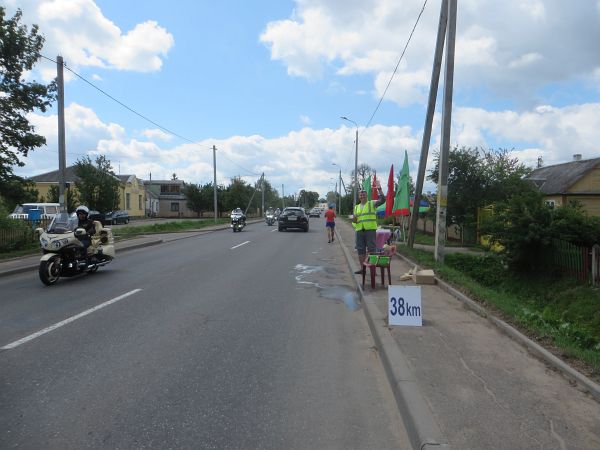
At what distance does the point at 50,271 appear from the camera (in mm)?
9875

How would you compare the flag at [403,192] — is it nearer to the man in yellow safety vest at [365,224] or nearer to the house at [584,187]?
the man in yellow safety vest at [365,224]

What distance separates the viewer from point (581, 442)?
3.25m

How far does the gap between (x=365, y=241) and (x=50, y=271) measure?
21.4 ft

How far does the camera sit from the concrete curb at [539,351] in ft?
13.9

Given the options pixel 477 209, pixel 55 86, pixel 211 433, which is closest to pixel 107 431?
pixel 211 433

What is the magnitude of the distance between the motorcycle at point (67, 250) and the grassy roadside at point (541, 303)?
8004mm

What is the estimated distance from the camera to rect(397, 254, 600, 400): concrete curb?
424 cm

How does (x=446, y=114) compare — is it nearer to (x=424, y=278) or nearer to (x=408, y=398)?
(x=424, y=278)

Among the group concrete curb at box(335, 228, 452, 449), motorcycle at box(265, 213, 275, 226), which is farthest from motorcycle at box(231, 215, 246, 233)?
concrete curb at box(335, 228, 452, 449)

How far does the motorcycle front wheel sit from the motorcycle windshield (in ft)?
2.15

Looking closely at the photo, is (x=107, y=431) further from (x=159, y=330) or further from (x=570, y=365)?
(x=570, y=365)

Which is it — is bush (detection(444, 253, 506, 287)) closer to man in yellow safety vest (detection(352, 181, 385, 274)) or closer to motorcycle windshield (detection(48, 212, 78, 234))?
man in yellow safety vest (detection(352, 181, 385, 274))

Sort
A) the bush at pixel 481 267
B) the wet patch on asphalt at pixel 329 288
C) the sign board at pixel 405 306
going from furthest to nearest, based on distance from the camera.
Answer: the bush at pixel 481 267
the wet patch on asphalt at pixel 329 288
the sign board at pixel 405 306

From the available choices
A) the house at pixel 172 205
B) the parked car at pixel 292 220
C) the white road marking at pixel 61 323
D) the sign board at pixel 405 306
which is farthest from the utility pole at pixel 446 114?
the house at pixel 172 205
